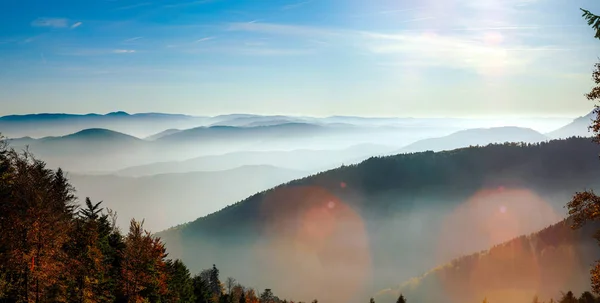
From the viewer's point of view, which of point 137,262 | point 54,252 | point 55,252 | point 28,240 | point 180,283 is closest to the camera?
point 28,240

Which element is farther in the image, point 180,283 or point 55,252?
point 180,283

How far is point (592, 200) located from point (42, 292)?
1134 inches

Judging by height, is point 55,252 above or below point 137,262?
above

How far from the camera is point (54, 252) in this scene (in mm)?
26172

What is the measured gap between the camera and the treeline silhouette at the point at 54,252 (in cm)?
2509

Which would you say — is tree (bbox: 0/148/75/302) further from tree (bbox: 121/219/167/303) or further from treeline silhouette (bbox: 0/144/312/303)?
tree (bbox: 121/219/167/303)

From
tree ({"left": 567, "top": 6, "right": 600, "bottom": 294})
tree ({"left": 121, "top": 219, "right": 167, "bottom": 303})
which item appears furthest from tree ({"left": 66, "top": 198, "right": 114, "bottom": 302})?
tree ({"left": 567, "top": 6, "right": 600, "bottom": 294})

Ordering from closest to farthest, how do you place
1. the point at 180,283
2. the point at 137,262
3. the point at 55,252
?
the point at 55,252
the point at 137,262
the point at 180,283

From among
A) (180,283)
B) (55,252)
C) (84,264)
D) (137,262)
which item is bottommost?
(180,283)

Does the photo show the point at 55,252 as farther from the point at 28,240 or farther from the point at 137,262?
the point at 137,262

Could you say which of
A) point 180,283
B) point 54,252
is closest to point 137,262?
point 54,252

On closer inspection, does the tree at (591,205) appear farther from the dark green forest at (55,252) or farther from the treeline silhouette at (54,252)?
the treeline silhouette at (54,252)

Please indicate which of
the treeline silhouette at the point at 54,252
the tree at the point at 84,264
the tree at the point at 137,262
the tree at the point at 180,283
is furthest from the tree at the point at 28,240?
the tree at the point at 180,283

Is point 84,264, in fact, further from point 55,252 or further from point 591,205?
point 591,205
